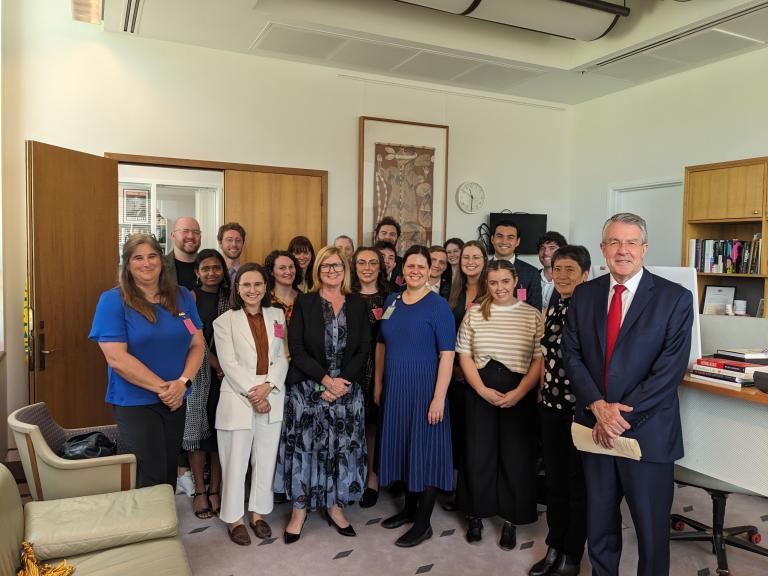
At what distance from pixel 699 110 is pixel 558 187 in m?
1.68

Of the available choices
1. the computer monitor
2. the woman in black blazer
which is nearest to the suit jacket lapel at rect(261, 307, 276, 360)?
the woman in black blazer

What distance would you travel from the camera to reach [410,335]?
314cm

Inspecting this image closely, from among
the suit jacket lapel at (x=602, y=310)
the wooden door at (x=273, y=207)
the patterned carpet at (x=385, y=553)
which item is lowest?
the patterned carpet at (x=385, y=553)

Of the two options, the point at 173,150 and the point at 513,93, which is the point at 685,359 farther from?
the point at 513,93

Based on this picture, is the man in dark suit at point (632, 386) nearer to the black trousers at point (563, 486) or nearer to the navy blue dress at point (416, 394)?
the black trousers at point (563, 486)

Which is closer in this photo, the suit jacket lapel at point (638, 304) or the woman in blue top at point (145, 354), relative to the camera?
the suit jacket lapel at point (638, 304)

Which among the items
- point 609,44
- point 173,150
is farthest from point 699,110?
point 173,150

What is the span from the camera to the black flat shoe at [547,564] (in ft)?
9.33

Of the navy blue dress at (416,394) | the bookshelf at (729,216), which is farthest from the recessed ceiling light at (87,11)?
the bookshelf at (729,216)

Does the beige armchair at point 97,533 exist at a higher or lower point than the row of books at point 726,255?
lower

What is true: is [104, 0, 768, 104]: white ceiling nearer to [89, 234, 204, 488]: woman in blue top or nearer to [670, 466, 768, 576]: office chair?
[89, 234, 204, 488]: woman in blue top

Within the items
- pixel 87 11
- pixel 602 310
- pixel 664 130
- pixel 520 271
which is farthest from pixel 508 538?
pixel 87 11

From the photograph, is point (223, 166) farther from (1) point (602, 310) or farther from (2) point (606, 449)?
(2) point (606, 449)

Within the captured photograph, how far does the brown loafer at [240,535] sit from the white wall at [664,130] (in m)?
4.72
